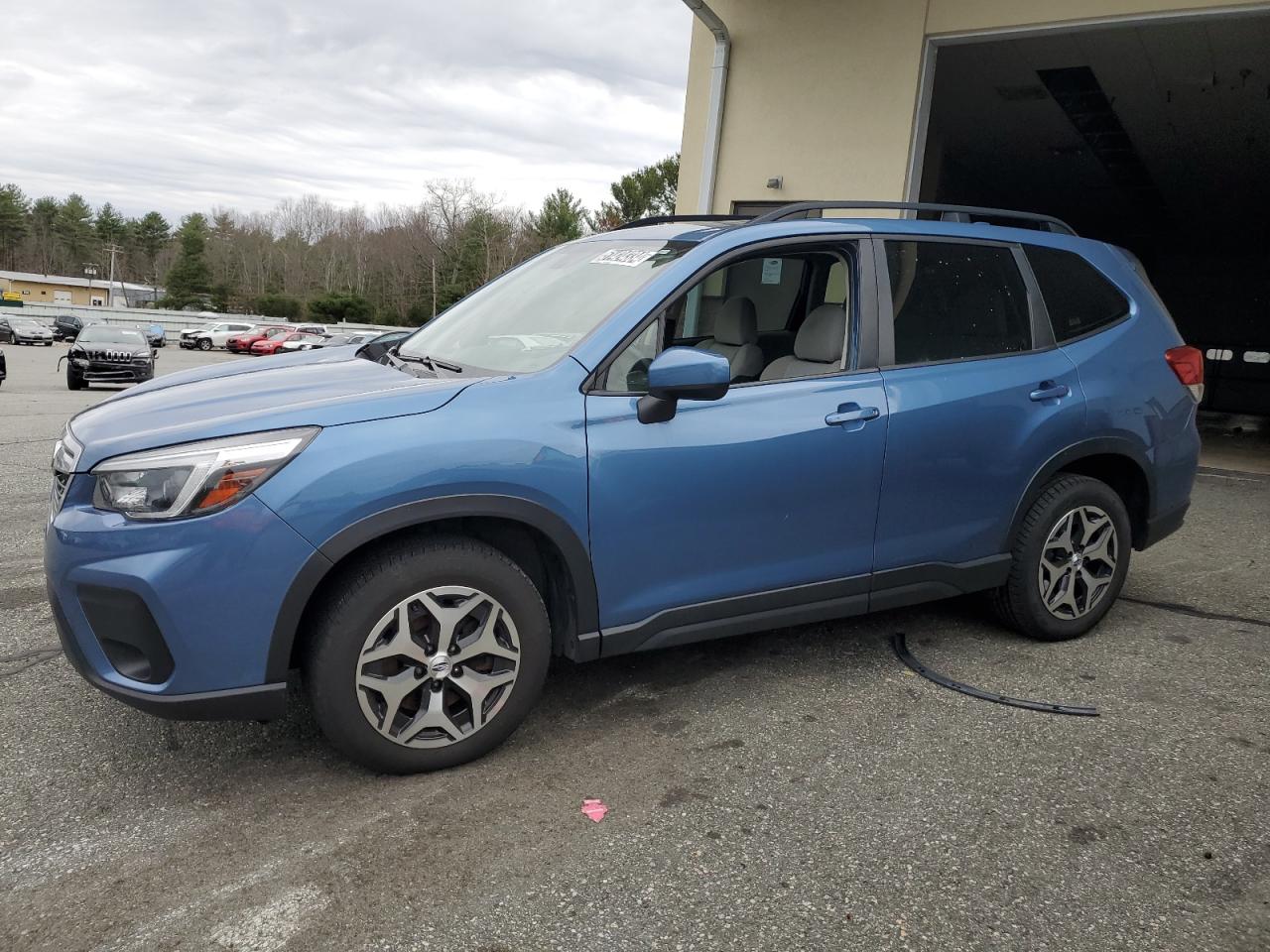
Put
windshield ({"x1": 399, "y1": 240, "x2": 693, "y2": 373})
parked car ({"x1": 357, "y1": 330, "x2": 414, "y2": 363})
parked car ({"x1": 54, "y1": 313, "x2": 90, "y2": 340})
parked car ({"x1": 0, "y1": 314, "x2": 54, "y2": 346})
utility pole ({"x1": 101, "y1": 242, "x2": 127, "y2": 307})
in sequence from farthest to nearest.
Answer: utility pole ({"x1": 101, "y1": 242, "x2": 127, "y2": 307}), parked car ({"x1": 54, "y1": 313, "x2": 90, "y2": 340}), parked car ({"x1": 0, "y1": 314, "x2": 54, "y2": 346}), parked car ({"x1": 357, "y1": 330, "x2": 414, "y2": 363}), windshield ({"x1": 399, "y1": 240, "x2": 693, "y2": 373})

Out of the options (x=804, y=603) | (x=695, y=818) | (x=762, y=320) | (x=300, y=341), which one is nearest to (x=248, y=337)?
(x=300, y=341)

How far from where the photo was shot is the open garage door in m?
11.3

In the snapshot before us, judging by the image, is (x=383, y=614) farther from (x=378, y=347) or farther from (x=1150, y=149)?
(x=1150, y=149)

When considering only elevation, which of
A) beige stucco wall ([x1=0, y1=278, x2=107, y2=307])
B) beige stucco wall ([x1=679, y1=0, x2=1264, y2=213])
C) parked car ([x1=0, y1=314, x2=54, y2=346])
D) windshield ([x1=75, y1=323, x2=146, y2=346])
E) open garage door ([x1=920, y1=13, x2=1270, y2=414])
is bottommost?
parked car ([x1=0, y1=314, x2=54, y2=346])

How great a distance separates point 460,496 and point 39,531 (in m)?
4.29

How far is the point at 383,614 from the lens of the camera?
2635 mm

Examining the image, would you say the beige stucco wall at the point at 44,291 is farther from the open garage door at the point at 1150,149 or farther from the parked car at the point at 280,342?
the open garage door at the point at 1150,149

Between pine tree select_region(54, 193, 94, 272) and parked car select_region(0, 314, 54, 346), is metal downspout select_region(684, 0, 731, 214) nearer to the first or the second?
parked car select_region(0, 314, 54, 346)

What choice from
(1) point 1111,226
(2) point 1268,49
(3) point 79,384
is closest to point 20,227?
(3) point 79,384

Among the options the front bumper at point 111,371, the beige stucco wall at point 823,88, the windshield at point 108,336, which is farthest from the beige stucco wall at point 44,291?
the beige stucco wall at point 823,88

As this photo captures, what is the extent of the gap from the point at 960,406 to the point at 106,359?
1919 cm

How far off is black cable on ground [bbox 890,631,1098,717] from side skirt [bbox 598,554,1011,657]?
0.31 meters

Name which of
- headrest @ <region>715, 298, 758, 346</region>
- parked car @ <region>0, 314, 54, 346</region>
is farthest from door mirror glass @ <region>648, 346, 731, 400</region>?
parked car @ <region>0, 314, 54, 346</region>

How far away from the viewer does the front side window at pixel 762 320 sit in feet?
10.4
